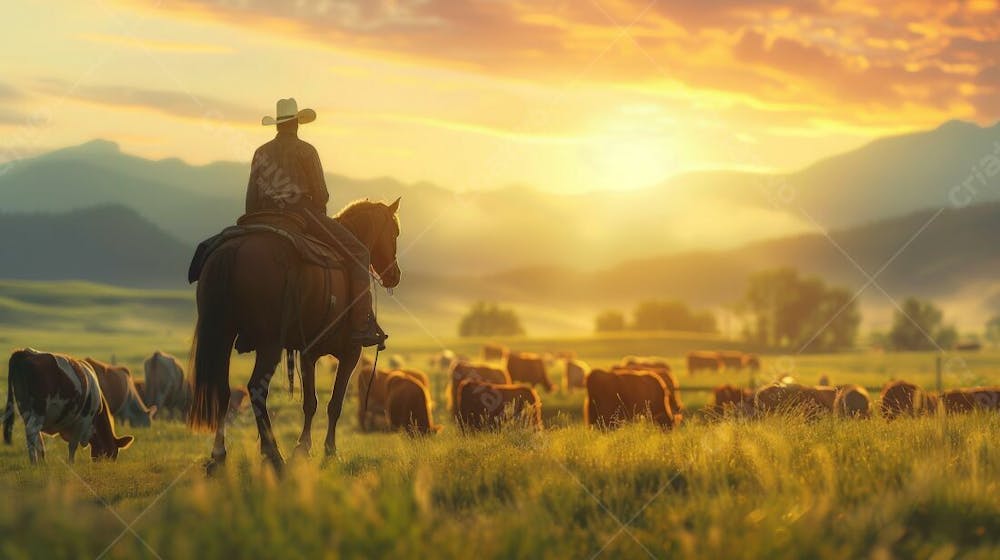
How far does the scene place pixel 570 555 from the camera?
8.35 m

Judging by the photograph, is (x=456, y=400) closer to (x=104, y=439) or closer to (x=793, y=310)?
(x=104, y=439)

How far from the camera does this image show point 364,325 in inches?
583

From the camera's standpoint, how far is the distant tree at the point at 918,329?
403 ft

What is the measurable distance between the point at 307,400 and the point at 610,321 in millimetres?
160878

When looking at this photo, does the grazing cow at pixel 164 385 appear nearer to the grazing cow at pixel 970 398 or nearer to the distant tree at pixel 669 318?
the grazing cow at pixel 970 398

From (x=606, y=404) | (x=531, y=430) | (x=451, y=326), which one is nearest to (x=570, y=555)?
(x=531, y=430)

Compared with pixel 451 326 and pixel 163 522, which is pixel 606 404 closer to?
pixel 163 522

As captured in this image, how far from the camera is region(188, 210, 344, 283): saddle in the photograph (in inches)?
523

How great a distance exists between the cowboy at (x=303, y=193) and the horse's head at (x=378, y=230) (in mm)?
1015

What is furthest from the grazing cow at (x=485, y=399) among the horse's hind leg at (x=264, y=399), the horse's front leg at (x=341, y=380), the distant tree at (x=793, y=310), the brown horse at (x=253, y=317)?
the distant tree at (x=793, y=310)

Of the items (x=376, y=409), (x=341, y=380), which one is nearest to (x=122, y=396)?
(x=376, y=409)

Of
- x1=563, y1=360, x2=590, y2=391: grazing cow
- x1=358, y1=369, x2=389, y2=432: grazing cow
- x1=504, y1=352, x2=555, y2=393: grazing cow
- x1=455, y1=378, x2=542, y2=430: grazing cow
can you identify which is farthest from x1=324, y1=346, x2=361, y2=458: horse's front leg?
x1=563, y1=360, x2=590, y2=391: grazing cow

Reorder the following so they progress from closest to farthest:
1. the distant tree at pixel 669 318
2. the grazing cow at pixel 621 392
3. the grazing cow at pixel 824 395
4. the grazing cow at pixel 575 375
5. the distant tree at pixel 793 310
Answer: the grazing cow at pixel 824 395 < the grazing cow at pixel 621 392 < the grazing cow at pixel 575 375 < the distant tree at pixel 793 310 < the distant tree at pixel 669 318

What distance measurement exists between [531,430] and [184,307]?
170343mm
